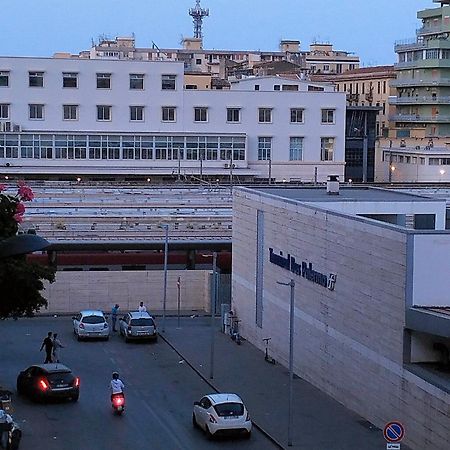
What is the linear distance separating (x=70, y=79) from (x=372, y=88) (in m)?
33.1

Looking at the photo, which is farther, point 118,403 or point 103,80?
point 103,80

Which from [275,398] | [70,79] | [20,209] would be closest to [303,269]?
[275,398]

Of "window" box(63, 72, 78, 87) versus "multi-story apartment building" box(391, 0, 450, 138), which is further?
"multi-story apartment building" box(391, 0, 450, 138)

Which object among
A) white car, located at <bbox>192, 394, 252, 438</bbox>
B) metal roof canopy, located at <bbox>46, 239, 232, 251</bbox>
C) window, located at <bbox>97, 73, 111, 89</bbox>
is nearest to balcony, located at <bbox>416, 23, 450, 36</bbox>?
window, located at <bbox>97, 73, 111, 89</bbox>

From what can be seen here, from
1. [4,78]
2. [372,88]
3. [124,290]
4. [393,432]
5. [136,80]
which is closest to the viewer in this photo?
[393,432]

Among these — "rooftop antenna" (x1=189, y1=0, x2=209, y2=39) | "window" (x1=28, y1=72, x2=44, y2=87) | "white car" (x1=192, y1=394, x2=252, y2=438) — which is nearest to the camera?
"white car" (x1=192, y1=394, x2=252, y2=438)

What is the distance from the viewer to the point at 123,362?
30562mm

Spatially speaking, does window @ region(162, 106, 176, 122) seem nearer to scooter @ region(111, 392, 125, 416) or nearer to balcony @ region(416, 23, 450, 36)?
balcony @ region(416, 23, 450, 36)

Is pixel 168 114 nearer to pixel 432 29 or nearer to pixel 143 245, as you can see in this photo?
pixel 432 29

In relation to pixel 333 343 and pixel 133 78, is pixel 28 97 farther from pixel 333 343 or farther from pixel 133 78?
pixel 333 343

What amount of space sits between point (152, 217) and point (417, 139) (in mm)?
32584

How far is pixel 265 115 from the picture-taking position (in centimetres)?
6600

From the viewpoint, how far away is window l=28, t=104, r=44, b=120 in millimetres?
63406

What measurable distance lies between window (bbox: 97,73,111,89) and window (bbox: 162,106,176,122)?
3.39 metres
